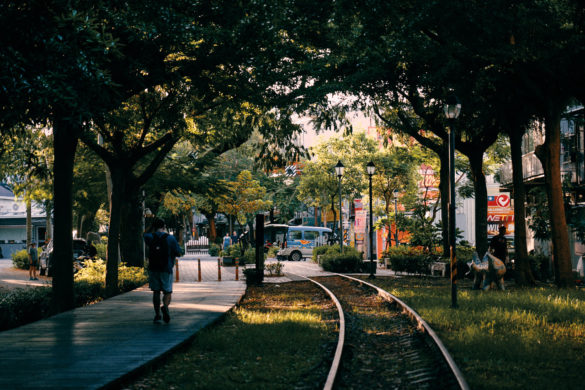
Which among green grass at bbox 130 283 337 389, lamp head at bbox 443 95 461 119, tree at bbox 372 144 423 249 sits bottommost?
green grass at bbox 130 283 337 389

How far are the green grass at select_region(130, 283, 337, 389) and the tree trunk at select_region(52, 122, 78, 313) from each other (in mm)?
3881

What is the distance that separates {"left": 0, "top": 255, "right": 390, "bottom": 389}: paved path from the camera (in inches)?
254

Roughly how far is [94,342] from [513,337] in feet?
20.4

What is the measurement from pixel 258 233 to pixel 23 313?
35.4ft

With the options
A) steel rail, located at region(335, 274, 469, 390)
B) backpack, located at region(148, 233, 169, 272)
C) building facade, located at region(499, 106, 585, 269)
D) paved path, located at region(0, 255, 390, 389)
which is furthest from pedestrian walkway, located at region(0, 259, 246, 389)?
building facade, located at region(499, 106, 585, 269)

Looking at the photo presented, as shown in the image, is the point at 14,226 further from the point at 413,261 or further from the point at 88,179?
the point at 413,261

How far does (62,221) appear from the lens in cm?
1328

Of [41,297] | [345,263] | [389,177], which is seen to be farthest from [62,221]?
[389,177]

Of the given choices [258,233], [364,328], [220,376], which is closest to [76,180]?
[258,233]

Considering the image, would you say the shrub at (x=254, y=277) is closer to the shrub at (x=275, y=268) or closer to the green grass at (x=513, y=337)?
the shrub at (x=275, y=268)

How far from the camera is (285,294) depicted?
1830 centimetres

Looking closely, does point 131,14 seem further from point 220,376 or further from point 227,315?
point 220,376

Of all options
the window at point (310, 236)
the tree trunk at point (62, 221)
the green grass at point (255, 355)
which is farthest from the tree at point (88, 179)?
the window at point (310, 236)

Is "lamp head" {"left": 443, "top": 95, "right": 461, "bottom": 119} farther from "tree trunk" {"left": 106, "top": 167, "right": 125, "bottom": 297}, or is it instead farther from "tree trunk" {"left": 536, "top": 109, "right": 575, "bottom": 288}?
"tree trunk" {"left": 106, "top": 167, "right": 125, "bottom": 297}
